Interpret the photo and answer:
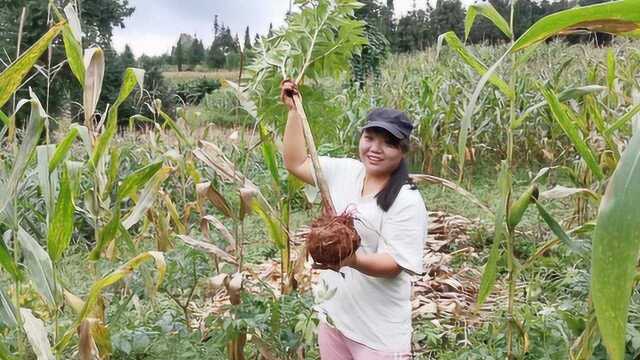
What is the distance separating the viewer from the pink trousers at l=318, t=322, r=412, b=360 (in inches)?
72.9

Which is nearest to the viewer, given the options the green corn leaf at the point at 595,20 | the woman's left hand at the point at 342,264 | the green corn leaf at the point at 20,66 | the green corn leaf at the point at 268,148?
the green corn leaf at the point at 595,20

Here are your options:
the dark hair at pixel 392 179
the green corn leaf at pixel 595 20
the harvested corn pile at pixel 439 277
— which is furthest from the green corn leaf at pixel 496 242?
the harvested corn pile at pixel 439 277

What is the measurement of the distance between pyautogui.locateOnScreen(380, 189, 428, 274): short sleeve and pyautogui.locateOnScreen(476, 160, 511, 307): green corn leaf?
1.20 feet

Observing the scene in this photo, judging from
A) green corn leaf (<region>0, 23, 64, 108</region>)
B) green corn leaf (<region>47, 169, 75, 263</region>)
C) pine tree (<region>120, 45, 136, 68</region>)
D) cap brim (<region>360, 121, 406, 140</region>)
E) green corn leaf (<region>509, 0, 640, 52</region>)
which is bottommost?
green corn leaf (<region>47, 169, 75, 263</region>)

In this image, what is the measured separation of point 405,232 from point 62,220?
2.92 feet

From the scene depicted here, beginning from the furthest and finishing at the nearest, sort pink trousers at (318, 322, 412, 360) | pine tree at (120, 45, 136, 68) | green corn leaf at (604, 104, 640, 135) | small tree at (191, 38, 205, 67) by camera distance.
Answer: pine tree at (120, 45, 136, 68), small tree at (191, 38, 205, 67), pink trousers at (318, 322, 412, 360), green corn leaf at (604, 104, 640, 135)

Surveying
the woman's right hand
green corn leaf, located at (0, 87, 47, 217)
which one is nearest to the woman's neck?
the woman's right hand

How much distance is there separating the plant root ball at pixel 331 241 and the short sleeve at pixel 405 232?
294 millimetres

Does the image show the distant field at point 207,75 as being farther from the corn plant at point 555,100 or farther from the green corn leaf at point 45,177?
the corn plant at point 555,100

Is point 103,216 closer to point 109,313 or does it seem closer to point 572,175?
point 109,313

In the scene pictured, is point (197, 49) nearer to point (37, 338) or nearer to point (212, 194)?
point (212, 194)

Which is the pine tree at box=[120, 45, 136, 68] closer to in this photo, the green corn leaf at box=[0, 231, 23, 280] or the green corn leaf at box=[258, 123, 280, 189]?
the green corn leaf at box=[258, 123, 280, 189]

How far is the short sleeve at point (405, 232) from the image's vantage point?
1737 millimetres

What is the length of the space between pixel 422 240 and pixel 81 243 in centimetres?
369
